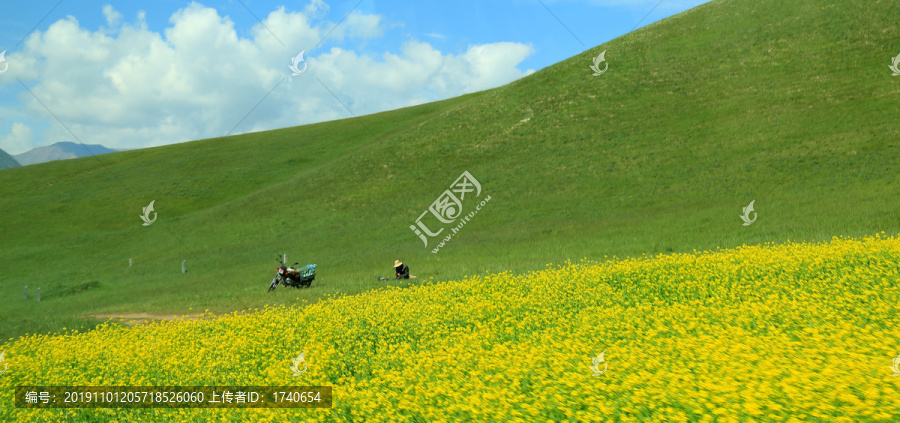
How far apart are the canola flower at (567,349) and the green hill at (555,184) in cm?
747

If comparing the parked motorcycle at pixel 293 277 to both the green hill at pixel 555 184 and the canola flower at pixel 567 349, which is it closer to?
the green hill at pixel 555 184

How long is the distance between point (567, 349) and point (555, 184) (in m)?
41.9

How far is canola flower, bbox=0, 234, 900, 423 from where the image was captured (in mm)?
5332

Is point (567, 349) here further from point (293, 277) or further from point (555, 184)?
point (555, 184)

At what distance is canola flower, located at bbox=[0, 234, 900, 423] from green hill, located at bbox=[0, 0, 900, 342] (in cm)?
747

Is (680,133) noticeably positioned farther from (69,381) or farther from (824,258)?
(69,381)

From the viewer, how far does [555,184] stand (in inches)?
1934

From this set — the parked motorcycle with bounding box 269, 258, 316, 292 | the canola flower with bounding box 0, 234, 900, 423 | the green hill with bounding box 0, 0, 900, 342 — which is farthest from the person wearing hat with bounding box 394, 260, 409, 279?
the canola flower with bounding box 0, 234, 900, 423

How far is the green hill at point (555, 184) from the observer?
2947 centimetres

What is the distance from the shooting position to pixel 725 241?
24516 millimetres

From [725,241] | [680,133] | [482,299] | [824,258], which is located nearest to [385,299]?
[482,299]

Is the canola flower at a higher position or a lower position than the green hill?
lower

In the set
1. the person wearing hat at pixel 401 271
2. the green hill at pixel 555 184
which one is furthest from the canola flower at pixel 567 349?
the green hill at pixel 555 184

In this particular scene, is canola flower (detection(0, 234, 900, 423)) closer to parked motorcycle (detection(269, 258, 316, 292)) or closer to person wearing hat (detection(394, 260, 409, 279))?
person wearing hat (detection(394, 260, 409, 279))
